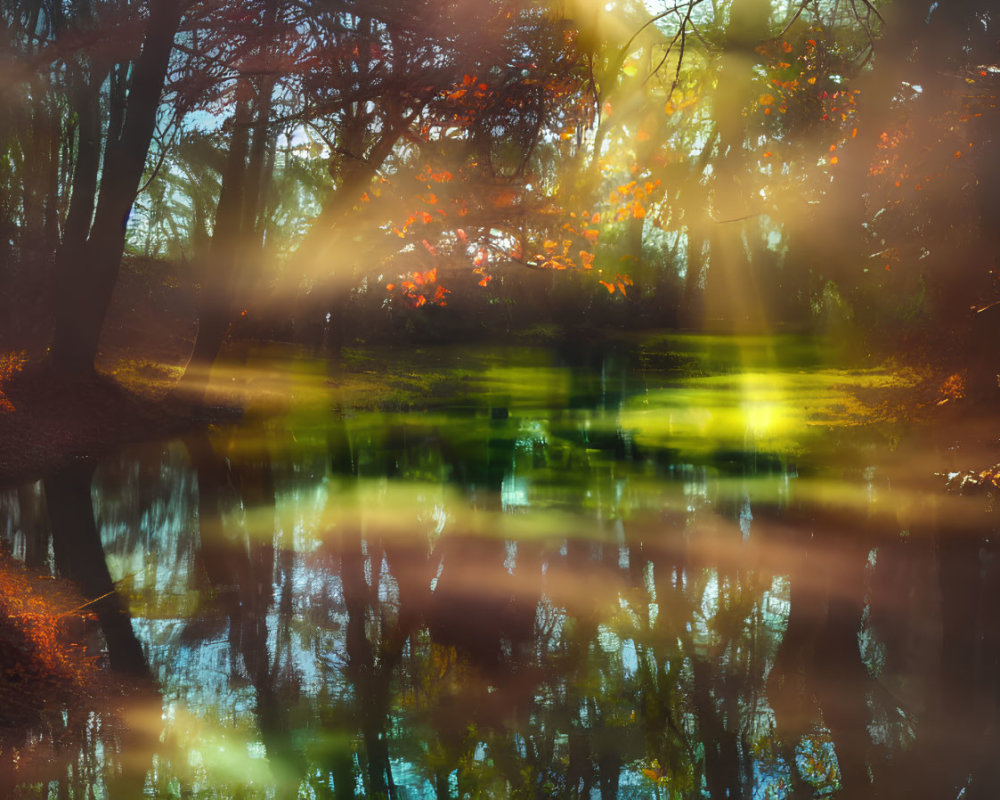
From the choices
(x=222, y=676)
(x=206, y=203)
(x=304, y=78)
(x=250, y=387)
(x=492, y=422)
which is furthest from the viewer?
(x=206, y=203)

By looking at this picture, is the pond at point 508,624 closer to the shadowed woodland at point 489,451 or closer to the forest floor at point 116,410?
the shadowed woodland at point 489,451

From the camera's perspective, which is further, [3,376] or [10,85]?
[10,85]

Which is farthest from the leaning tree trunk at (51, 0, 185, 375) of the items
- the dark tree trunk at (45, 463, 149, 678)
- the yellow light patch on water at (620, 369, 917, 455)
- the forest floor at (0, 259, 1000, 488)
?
the yellow light patch on water at (620, 369, 917, 455)

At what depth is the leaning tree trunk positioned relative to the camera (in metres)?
13.0

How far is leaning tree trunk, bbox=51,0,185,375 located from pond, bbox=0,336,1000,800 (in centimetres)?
212

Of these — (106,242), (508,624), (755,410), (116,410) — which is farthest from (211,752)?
(755,410)

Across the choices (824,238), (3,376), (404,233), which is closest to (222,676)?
(3,376)

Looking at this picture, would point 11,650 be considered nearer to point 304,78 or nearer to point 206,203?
point 304,78

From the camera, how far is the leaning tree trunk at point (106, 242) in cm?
1297

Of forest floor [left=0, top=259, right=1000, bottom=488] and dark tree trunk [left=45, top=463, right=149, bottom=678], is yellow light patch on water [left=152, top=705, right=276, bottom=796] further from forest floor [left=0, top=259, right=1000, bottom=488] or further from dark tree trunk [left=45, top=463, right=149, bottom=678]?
forest floor [left=0, top=259, right=1000, bottom=488]

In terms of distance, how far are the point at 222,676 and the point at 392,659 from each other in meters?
0.86

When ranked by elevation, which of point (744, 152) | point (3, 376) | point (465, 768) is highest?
point (744, 152)

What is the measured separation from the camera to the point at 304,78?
A: 12438 millimetres

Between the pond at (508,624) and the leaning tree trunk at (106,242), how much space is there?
2121mm
